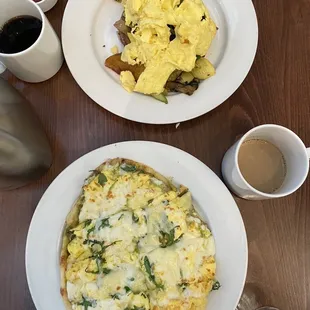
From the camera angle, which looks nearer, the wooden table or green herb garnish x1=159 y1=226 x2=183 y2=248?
green herb garnish x1=159 y1=226 x2=183 y2=248

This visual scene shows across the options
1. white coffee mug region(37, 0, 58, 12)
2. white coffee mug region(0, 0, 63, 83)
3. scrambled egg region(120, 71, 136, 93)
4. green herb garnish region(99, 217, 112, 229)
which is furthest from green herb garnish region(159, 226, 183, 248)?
white coffee mug region(37, 0, 58, 12)

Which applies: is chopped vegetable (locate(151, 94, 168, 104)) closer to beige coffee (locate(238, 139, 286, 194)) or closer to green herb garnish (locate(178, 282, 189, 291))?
beige coffee (locate(238, 139, 286, 194))

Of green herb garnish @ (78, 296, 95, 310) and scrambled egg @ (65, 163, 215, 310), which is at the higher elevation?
scrambled egg @ (65, 163, 215, 310)

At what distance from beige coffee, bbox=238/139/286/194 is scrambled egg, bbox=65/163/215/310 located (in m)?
0.15

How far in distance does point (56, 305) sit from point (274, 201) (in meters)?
0.53

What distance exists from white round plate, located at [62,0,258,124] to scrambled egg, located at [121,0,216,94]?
0.05 metres

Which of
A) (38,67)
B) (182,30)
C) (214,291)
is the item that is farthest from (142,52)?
(214,291)

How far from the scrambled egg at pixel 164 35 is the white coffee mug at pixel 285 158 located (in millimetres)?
207

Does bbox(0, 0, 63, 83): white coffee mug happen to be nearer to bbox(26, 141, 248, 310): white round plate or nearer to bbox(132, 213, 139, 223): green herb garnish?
bbox(26, 141, 248, 310): white round plate

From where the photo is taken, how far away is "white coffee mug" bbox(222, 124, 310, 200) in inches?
35.3

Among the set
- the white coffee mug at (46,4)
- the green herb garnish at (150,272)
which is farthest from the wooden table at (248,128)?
the green herb garnish at (150,272)

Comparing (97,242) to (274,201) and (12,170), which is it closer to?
(12,170)

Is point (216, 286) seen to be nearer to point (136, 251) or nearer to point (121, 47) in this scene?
point (136, 251)

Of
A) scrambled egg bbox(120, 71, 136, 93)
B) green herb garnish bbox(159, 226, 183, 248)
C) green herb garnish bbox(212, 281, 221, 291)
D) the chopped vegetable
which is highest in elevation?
scrambled egg bbox(120, 71, 136, 93)
